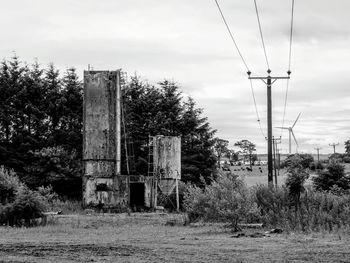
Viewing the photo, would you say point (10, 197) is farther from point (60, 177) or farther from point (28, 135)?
point (28, 135)

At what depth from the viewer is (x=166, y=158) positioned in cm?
4475

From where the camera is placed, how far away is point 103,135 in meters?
40.8

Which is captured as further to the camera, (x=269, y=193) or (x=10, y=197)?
(x=10, y=197)

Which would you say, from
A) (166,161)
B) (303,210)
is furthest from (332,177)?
(303,210)

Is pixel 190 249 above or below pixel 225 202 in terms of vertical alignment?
below

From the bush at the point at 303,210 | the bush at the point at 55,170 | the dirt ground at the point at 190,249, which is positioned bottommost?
the dirt ground at the point at 190,249

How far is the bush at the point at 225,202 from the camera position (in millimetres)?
23047

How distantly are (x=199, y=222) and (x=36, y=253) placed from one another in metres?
12.4

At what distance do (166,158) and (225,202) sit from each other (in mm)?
21769

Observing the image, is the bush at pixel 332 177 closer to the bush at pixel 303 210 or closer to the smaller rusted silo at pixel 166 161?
the smaller rusted silo at pixel 166 161

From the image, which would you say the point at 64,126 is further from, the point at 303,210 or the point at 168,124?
the point at 303,210

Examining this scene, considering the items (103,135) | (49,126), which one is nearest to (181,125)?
(49,126)

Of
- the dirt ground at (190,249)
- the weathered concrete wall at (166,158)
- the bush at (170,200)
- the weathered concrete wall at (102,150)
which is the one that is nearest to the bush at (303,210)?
the dirt ground at (190,249)

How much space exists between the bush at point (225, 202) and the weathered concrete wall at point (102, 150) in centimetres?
1505
